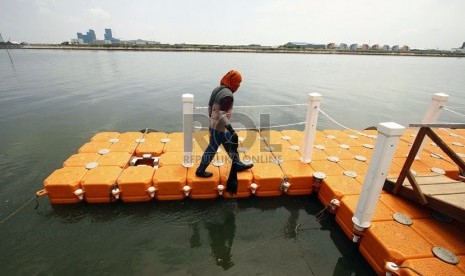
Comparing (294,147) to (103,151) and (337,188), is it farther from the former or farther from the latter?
(103,151)

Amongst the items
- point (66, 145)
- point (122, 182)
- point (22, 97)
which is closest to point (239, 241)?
point (122, 182)

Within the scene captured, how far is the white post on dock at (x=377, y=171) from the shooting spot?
270 cm

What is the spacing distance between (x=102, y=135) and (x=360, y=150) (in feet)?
22.0

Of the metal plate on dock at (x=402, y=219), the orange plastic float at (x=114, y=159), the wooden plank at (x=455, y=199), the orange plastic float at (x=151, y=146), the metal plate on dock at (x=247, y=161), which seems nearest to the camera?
the wooden plank at (x=455, y=199)

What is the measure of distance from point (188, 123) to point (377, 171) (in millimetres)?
3165

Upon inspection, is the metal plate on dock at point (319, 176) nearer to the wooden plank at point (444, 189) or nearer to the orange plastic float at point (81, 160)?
the wooden plank at point (444, 189)

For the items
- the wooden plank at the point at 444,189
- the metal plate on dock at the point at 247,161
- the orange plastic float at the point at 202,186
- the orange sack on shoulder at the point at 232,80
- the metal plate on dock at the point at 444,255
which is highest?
the orange sack on shoulder at the point at 232,80

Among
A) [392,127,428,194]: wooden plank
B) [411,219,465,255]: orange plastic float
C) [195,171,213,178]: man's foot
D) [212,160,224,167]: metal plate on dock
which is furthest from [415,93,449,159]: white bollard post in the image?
[195,171,213,178]: man's foot

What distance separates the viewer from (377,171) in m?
2.91

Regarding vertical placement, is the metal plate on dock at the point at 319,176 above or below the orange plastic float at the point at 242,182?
above

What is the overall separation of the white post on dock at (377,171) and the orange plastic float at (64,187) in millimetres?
4627

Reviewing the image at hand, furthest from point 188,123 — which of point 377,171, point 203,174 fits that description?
point 377,171

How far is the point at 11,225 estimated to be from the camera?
3.86m

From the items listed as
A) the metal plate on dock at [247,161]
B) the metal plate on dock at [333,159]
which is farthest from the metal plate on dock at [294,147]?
the metal plate on dock at [247,161]
